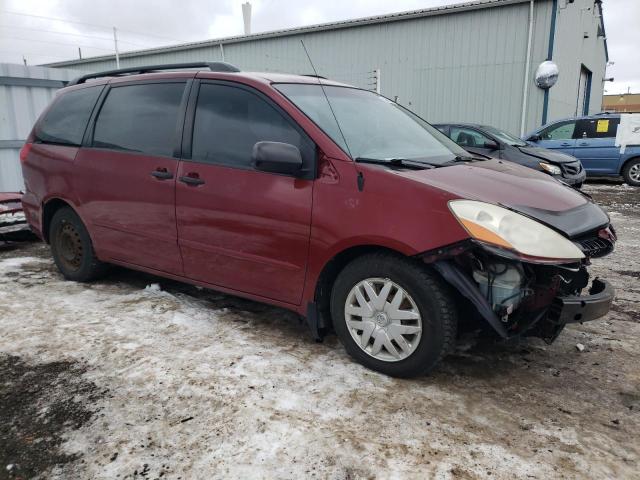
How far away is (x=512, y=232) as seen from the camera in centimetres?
234

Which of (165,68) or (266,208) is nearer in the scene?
(266,208)

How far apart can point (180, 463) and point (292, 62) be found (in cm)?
1752

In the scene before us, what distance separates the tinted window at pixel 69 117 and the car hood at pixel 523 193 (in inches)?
111

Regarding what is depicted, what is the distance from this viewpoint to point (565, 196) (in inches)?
112

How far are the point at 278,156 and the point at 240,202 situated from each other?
0.46m

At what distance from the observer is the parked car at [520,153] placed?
8656 mm

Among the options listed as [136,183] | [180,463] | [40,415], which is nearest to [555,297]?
[180,463]

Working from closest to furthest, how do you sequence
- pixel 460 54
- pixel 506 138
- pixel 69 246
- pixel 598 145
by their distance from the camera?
pixel 69 246
pixel 506 138
pixel 598 145
pixel 460 54

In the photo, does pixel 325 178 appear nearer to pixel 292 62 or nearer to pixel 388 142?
pixel 388 142

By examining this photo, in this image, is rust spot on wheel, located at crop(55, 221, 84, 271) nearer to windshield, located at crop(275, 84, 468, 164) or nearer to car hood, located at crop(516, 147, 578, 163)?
windshield, located at crop(275, 84, 468, 164)

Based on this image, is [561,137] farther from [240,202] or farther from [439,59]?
[240,202]

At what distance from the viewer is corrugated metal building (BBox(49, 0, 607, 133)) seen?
44.7 feet

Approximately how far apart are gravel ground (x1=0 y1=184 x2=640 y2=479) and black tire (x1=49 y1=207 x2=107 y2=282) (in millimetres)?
551

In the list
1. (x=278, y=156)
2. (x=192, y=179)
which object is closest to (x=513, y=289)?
(x=278, y=156)
